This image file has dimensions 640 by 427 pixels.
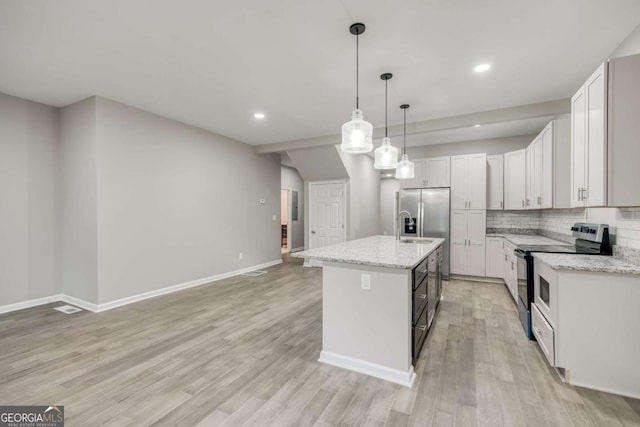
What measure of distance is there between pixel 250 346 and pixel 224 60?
9.11 ft

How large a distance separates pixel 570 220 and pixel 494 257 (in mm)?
1537

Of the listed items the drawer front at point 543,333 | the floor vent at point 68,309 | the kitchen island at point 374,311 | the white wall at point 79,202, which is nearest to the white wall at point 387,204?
the drawer front at point 543,333

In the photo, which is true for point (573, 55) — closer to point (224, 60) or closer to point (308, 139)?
point (224, 60)

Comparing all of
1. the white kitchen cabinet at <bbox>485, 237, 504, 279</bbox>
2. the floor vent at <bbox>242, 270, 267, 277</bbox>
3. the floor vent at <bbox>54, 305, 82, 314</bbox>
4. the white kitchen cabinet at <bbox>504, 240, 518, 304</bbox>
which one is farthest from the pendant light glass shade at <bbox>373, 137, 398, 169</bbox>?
the floor vent at <bbox>54, 305, 82, 314</bbox>

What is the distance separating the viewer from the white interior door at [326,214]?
6.54 meters

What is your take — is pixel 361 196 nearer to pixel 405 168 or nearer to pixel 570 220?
pixel 405 168

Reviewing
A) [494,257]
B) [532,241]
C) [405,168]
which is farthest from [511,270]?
[405,168]

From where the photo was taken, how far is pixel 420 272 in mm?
2502

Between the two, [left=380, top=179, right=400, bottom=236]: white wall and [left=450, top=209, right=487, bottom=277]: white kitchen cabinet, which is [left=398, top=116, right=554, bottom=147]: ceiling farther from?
[left=380, top=179, right=400, bottom=236]: white wall

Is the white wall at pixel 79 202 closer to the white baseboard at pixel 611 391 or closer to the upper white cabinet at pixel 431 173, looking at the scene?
the white baseboard at pixel 611 391

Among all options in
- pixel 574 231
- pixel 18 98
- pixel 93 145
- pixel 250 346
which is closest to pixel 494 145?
pixel 574 231

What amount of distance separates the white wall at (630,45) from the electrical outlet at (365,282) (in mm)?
2761

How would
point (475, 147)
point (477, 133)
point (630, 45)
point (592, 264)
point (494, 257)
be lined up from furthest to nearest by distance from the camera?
point (475, 147)
point (477, 133)
point (494, 257)
point (630, 45)
point (592, 264)

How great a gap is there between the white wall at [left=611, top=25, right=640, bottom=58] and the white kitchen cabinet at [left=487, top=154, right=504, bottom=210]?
285 cm
